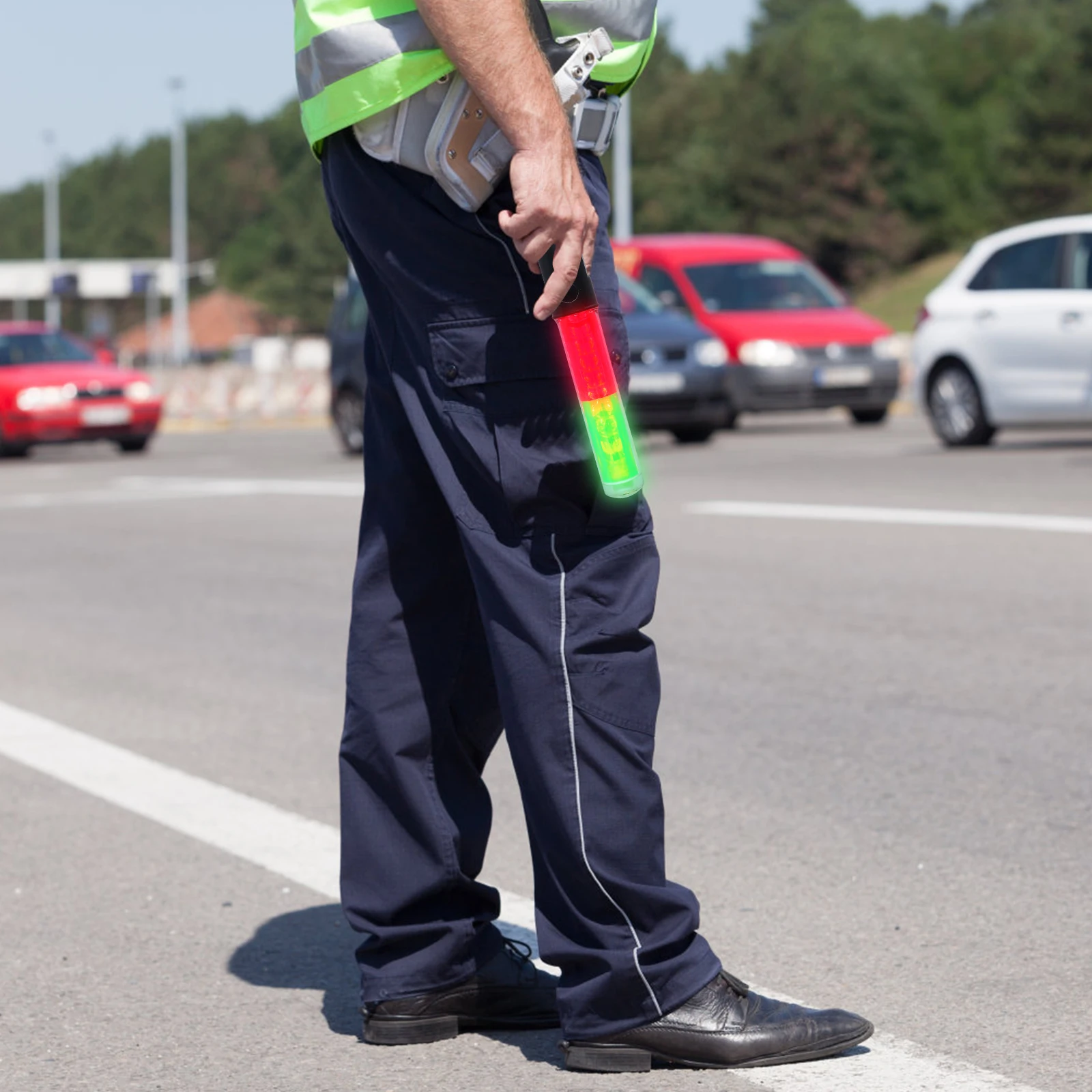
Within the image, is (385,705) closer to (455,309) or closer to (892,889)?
(455,309)

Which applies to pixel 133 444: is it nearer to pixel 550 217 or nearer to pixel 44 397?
pixel 44 397

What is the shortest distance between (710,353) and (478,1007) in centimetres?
1521

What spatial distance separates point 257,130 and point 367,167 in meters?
173

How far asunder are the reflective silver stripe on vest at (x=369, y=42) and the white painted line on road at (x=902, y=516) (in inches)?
283

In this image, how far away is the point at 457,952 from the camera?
305cm

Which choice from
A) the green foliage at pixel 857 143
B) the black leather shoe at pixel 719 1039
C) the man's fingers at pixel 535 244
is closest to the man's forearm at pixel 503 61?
the man's fingers at pixel 535 244

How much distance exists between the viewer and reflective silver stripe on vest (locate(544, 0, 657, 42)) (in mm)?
2859

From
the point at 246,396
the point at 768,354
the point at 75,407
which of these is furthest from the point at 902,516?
the point at 246,396

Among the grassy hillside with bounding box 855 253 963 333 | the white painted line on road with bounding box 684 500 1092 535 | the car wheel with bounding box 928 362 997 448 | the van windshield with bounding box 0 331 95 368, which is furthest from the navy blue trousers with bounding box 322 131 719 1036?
the grassy hillside with bounding box 855 253 963 333

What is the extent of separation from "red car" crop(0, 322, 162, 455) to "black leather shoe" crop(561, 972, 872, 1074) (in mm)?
18800

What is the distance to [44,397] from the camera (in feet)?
69.8

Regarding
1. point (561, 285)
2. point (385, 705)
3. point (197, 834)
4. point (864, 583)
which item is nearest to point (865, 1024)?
point (385, 705)

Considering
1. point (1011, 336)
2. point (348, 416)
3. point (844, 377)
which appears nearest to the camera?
point (1011, 336)

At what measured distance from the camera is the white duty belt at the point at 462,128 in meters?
2.79
